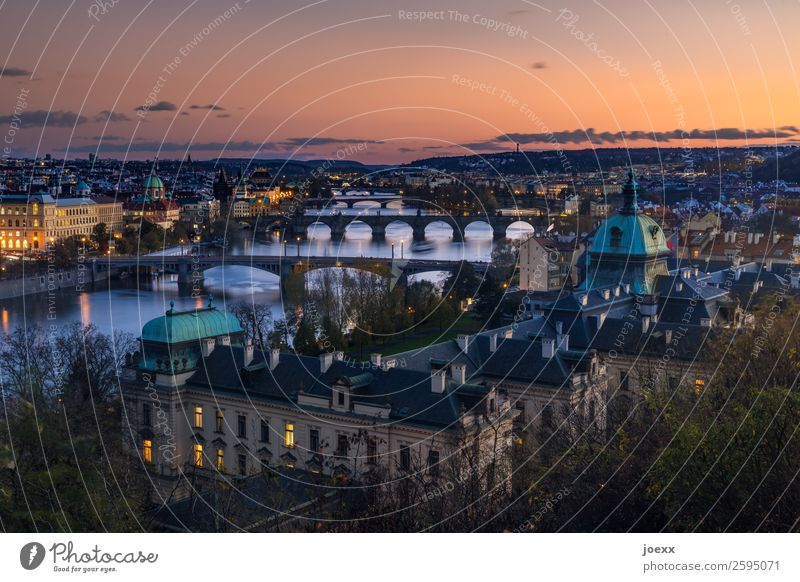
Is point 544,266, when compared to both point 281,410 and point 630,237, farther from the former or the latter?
point 281,410

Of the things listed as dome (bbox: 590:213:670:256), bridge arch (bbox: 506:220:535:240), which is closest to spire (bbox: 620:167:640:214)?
dome (bbox: 590:213:670:256)

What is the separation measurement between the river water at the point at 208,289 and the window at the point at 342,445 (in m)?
5.57

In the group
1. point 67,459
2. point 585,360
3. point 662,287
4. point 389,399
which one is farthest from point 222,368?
point 662,287

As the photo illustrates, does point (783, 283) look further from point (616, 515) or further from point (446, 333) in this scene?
point (616, 515)

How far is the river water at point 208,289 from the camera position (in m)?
26.4

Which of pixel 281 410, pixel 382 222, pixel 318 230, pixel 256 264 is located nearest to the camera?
pixel 281 410

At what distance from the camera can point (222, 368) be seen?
538 inches

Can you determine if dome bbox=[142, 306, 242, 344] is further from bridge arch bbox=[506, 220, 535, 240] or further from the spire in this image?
bridge arch bbox=[506, 220, 535, 240]

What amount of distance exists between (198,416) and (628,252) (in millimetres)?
10352

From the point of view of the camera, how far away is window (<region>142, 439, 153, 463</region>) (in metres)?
13.2

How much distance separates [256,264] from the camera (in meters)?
36.9

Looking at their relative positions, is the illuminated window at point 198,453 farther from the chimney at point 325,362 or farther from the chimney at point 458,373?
the chimney at point 458,373

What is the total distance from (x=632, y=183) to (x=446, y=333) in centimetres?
564

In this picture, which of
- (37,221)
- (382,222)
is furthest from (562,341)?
(37,221)
